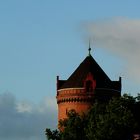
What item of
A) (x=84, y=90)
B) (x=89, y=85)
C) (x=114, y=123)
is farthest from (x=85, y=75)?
(x=114, y=123)

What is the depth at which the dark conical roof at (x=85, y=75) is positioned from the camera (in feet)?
491

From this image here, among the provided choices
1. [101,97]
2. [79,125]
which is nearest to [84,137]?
[79,125]

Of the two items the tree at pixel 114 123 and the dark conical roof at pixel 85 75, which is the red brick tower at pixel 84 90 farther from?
the tree at pixel 114 123

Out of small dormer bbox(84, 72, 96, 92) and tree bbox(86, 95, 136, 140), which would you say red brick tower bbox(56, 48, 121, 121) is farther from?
tree bbox(86, 95, 136, 140)

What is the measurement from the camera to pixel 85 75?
151 meters

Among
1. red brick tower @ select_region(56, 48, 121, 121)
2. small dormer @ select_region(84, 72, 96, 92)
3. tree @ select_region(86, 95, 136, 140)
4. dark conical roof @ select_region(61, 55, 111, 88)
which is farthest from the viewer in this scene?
dark conical roof @ select_region(61, 55, 111, 88)

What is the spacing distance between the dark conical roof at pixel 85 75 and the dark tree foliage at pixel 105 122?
9.97 meters

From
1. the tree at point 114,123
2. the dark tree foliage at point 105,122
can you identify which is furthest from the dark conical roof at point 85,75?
the tree at point 114,123

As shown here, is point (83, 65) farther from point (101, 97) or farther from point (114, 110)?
point (114, 110)

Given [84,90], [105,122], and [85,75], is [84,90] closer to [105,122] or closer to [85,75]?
[85,75]

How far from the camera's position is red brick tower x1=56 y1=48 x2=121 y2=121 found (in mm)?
148625

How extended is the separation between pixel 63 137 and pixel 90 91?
53.3 ft

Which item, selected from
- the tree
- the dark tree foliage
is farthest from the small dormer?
the tree

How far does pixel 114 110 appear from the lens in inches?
5118
